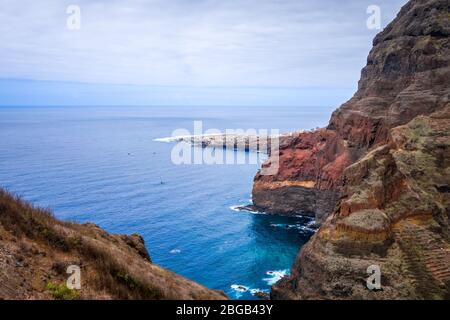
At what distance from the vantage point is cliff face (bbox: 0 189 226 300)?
16750mm

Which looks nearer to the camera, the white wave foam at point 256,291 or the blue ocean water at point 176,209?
the white wave foam at point 256,291

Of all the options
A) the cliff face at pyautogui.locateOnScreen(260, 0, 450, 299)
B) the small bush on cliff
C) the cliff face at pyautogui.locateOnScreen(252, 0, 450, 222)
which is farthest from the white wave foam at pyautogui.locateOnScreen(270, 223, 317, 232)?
the small bush on cliff

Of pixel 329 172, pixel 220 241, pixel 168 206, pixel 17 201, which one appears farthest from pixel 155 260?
pixel 17 201

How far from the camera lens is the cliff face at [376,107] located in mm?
69875

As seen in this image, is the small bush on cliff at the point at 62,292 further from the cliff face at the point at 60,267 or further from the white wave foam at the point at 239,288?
the white wave foam at the point at 239,288

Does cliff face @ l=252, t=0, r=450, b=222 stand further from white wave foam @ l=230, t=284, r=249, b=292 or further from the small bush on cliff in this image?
the small bush on cliff

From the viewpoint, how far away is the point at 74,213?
282 ft

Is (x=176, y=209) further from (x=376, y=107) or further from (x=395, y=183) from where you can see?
(x=395, y=183)

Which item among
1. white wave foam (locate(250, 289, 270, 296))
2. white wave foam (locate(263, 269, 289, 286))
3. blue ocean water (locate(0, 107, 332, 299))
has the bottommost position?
white wave foam (locate(263, 269, 289, 286))

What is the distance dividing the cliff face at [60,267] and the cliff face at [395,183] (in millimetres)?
30700

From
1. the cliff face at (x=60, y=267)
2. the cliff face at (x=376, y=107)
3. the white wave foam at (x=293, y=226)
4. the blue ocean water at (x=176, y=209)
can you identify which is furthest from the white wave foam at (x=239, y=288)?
the cliff face at (x=60, y=267)

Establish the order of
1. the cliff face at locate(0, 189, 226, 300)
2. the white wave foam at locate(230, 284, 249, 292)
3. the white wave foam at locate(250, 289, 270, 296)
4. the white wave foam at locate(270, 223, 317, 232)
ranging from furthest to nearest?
the white wave foam at locate(270, 223, 317, 232) → the white wave foam at locate(230, 284, 249, 292) → the white wave foam at locate(250, 289, 270, 296) → the cliff face at locate(0, 189, 226, 300)

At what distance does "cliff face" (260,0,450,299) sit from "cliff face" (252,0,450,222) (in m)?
0.22
